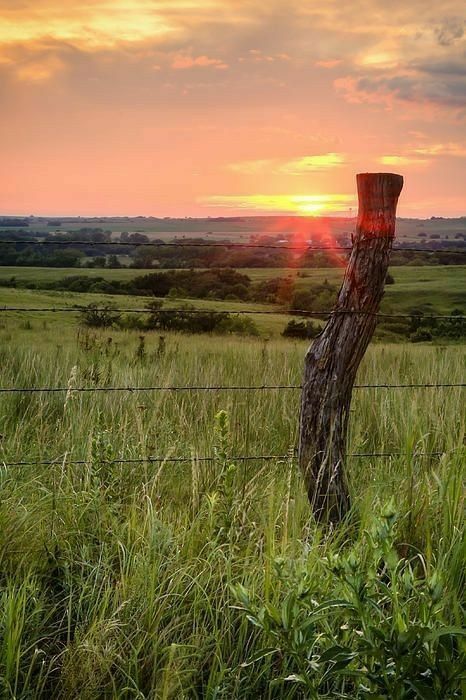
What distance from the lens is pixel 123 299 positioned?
1772cm

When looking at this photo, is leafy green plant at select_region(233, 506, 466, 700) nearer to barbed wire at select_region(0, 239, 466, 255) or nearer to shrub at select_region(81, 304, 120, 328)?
barbed wire at select_region(0, 239, 466, 255)

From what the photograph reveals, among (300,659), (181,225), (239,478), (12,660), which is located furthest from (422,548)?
(181,225)

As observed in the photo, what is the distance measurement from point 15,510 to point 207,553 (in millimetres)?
909

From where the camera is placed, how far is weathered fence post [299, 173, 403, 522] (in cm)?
361

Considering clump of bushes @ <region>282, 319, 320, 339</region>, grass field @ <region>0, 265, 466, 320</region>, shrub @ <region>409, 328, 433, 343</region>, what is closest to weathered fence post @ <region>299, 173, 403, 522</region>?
clump of bushes @ <region>282, 319, 320, 339</region>

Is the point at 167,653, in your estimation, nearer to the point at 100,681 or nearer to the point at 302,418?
the point at 100,681

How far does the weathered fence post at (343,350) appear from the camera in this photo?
3.61 meters

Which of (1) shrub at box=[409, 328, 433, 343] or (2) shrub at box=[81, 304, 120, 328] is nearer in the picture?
(2) shrub at box=[81, 304, 120, 328]

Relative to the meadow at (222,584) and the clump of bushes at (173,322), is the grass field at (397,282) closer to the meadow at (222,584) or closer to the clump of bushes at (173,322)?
the clump of bushes at (173,322)

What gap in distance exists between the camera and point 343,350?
3.63 metres

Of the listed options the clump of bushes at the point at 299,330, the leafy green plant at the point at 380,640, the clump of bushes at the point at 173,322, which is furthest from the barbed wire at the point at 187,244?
the clump of bushes at the point at 299,330

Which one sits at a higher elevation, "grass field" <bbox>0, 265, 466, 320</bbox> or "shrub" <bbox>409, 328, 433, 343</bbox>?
"grass field" <bbox>0, 265, 466, 320</bbox>

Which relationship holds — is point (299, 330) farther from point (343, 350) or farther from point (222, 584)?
point (222, 584)

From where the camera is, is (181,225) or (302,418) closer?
(302,418)
